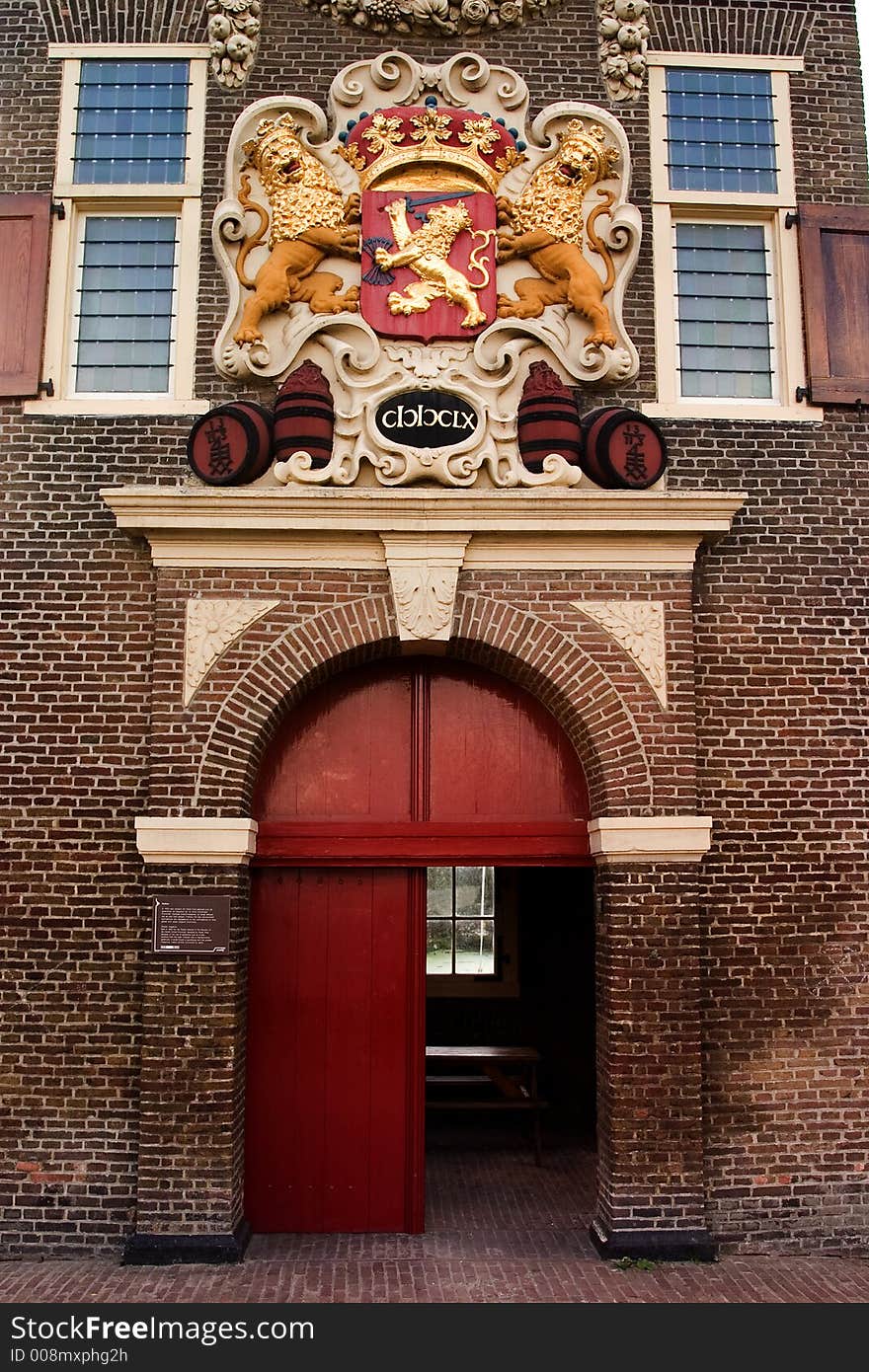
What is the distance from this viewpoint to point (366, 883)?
25.9 ft

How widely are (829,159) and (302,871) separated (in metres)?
6.69

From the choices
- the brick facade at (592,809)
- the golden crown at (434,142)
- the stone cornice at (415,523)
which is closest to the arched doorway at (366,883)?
the brick facade at (592,809)

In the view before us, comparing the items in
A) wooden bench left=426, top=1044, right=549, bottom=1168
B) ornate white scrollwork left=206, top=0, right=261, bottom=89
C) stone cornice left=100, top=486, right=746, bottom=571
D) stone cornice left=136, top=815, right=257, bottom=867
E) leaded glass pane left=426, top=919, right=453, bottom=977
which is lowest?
wooden bench left=426, top=1044, right=549, bottom=1168

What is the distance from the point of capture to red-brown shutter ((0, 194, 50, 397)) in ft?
26.6

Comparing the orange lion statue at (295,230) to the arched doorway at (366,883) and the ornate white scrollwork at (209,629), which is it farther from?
the arched doorway at (366,883)

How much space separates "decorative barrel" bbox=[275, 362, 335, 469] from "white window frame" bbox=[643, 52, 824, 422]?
2322mm

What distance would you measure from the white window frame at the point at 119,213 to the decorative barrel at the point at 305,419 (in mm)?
636

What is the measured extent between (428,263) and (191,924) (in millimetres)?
4909

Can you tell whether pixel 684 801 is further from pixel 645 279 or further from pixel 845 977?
pixel 645 279

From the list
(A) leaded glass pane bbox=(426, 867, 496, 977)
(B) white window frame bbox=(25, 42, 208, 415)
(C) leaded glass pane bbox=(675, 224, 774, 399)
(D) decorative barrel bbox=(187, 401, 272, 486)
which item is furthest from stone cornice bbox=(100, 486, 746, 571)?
(A) leaded glass pane bbox=(426, 867, 496, 977)

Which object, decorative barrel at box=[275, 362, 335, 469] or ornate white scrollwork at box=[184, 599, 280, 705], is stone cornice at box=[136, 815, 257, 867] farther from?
decorative barrel at box=[275, 362, 335, 469]

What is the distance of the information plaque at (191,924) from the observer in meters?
7.24

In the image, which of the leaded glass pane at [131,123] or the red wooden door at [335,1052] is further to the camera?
the leaded glass pane at [131,123]

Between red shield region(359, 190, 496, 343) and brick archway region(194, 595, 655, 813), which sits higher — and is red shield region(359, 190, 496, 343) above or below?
above
